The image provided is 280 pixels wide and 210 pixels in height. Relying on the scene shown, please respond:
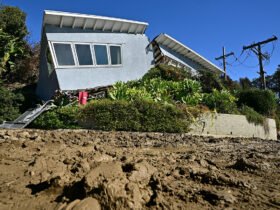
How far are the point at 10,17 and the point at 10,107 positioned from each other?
40.5ft

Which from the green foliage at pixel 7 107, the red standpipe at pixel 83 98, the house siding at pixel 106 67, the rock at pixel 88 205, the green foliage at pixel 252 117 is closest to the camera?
the rock at pixel 88 205

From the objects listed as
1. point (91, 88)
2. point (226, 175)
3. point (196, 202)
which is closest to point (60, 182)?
point (196, 202)

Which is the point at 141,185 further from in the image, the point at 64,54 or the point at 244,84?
the point at 244,84

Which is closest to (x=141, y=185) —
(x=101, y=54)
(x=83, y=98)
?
(x=83, y=98)

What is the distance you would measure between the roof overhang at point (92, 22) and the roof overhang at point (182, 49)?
85.9 inches

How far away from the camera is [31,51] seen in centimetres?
2577

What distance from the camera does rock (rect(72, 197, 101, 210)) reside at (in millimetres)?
2485

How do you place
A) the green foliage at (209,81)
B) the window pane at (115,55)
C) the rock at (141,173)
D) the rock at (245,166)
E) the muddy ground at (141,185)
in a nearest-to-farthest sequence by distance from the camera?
the muddy ground at (141,185), the rock at (141,173), the rock at (245,166), the window pane at (115,55), the green foliage at (209,81)

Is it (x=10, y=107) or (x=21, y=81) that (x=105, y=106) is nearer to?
(x=10, y=107)

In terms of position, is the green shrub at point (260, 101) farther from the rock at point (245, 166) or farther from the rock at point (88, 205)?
the rock at point (88, 205)

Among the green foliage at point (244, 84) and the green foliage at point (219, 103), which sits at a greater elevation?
the green foliage at point (244, 84)

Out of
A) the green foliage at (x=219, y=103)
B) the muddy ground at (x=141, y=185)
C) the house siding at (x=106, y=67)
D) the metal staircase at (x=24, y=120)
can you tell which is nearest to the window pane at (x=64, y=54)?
the house siding at (x=106, y=67)

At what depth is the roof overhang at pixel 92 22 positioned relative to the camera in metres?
15.4

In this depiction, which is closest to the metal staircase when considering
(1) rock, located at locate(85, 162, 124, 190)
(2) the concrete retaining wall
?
(2) the concrete retaining wall
